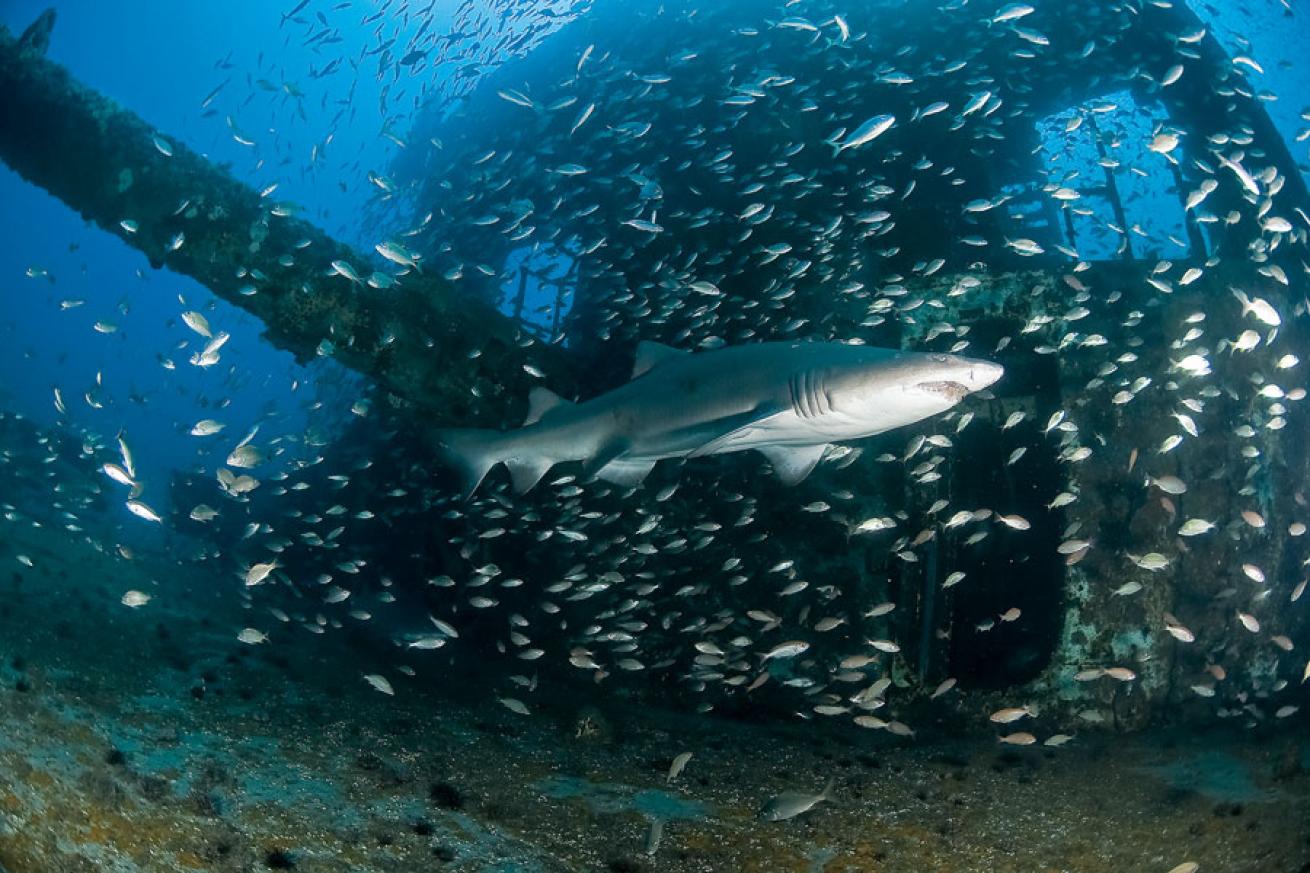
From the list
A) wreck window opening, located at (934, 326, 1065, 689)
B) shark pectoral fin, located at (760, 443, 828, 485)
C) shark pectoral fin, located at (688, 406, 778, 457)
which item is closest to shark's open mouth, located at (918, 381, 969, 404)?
shark pectoral fin, located at (688, 406, 778, 457)

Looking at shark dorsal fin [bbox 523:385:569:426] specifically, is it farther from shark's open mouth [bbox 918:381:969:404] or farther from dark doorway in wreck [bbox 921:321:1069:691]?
dark doorway in wreck [bbox 921:321:1069:691]

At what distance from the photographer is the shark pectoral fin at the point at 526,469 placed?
609 cm

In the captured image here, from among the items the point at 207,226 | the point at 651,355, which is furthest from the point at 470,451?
the point at 207,226

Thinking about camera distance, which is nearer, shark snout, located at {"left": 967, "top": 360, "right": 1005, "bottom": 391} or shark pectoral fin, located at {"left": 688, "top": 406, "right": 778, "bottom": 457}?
shark snout, located at {"left": 967, "top": 360, "right": 1005, "bottom": 391}

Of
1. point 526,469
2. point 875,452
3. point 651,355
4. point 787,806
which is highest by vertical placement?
point 651,355

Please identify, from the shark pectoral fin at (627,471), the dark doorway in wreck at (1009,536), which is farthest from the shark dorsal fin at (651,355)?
the dark doorway in wreck at (1009,536)

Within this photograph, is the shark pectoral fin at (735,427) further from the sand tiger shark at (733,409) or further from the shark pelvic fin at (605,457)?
the shark pelvic fin at (605,457)

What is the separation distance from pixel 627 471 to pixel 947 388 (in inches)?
110

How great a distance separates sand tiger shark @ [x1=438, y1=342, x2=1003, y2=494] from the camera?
4.01 meters

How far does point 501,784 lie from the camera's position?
4.45m

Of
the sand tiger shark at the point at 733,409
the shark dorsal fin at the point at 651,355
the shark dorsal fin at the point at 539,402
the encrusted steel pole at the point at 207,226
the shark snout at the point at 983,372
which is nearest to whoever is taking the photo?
the shark snout at the point at 983,372

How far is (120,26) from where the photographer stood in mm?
85812

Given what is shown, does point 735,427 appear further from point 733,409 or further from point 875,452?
point 875,452

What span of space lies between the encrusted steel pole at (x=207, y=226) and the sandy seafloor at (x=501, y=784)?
11.2ft
